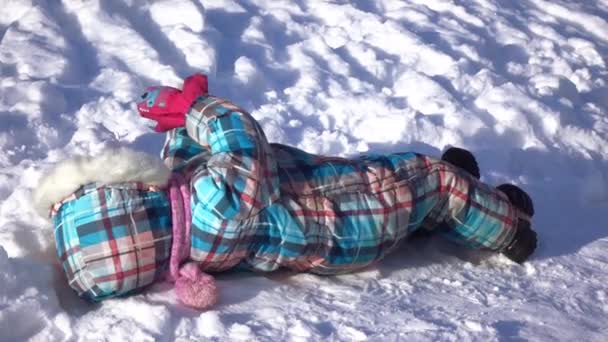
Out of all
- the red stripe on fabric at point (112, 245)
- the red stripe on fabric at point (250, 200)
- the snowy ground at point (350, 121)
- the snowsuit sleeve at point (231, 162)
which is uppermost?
the snowsuit sleeve at point (231, 162)

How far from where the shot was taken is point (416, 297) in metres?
1.82

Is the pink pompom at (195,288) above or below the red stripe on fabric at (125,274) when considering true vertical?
below

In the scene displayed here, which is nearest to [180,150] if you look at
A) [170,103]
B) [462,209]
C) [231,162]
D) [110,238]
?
[170,103]

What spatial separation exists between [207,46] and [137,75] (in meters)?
0.36

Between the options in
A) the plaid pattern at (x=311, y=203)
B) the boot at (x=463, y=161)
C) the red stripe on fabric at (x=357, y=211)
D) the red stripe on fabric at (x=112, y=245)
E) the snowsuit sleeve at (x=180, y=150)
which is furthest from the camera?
the boot at (x=463, y=161)

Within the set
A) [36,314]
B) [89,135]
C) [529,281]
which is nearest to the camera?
[36,314]

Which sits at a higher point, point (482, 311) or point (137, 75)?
point (482, 311)

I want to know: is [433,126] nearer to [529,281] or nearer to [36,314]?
[529,281]

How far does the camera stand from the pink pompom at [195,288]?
1641 mm

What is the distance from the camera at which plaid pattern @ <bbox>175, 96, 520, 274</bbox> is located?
1.71 m

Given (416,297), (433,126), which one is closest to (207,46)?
(433,126)

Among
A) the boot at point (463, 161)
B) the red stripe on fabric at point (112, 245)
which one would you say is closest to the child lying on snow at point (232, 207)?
the red stripe on fabric at point (112, 245)

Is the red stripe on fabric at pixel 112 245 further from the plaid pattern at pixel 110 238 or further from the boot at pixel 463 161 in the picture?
the boot at pixel 463 161

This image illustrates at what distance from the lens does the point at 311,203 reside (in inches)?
73.0
